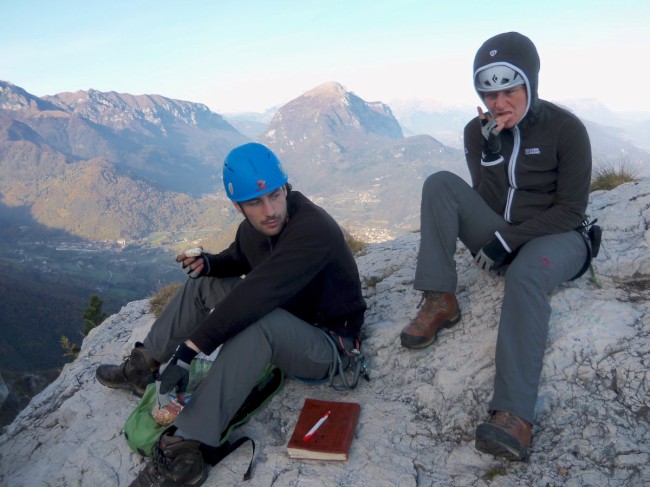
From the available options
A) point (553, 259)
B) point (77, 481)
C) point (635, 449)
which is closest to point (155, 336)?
point (77, 481)

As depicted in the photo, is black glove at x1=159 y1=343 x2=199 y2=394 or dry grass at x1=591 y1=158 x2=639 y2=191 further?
dry grass at x1=591 y1=158 x2=639 y2=191

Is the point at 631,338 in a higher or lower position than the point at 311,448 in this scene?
higher

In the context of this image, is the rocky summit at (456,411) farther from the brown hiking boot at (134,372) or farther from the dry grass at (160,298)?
the dry grass at (160,298)

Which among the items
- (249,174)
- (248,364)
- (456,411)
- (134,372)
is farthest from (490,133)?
(134,372)

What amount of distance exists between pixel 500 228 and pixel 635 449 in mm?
2371

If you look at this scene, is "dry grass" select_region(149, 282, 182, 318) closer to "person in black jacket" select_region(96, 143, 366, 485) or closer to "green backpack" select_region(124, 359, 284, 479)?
"person in black jacket" select_region(96, 143, 366, 485)

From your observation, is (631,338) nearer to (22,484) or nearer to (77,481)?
(77,481)

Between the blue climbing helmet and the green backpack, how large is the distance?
1.97 m

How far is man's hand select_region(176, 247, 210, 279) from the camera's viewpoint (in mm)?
5285

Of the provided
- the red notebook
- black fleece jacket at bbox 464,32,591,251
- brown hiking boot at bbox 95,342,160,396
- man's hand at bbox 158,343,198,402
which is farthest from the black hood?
brown hiking boot at bbox 95,342,160,396

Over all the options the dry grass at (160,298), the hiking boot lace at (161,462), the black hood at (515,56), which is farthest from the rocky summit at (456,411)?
the dry grass at (160,298)

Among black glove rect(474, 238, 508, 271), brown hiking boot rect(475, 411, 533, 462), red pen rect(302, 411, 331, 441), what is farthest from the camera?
black glove rect(474, 238, 508, 271)

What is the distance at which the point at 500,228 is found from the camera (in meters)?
4.97

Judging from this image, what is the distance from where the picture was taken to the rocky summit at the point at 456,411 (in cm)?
370
